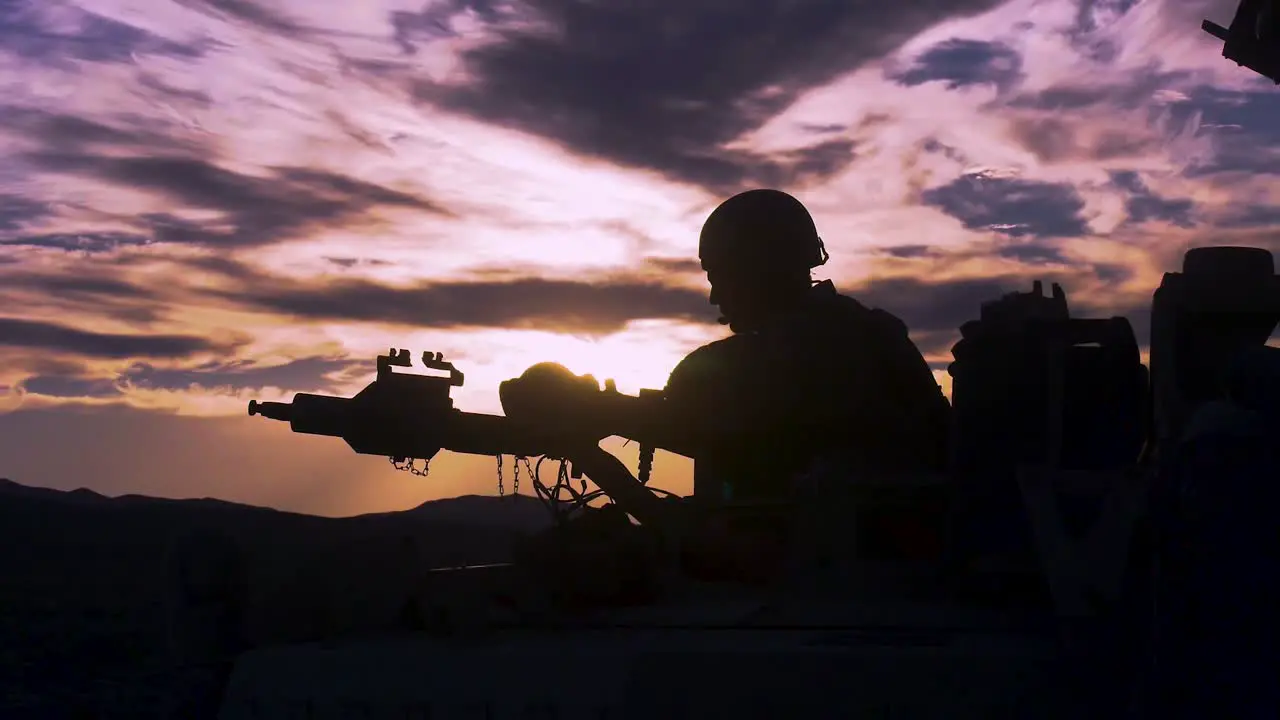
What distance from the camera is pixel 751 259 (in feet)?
26.5

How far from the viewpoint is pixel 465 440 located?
19.7ft

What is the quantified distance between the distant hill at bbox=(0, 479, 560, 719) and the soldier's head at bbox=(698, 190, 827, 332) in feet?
8.44

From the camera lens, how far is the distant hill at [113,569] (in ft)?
16.1

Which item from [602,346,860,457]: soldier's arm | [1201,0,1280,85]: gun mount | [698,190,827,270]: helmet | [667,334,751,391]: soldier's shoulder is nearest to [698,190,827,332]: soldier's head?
[698,190,827,270]: helmet

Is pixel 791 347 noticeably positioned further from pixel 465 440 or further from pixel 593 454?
pixel 465 440

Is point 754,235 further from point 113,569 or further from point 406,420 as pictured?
point 113,569

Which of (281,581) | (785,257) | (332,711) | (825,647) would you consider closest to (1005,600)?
(825,647)

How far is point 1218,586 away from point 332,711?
2.76 m

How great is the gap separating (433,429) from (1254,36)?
28.5ft

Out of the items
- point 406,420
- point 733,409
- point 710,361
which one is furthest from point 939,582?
point 406,420

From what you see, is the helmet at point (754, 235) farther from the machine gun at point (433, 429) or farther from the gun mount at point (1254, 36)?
the gun mount at point (1254, 36)

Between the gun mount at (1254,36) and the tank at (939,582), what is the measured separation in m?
7.34

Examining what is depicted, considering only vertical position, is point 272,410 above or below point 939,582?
above

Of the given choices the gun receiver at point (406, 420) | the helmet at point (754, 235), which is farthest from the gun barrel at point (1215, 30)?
the gun receiver at point (406, 420)
